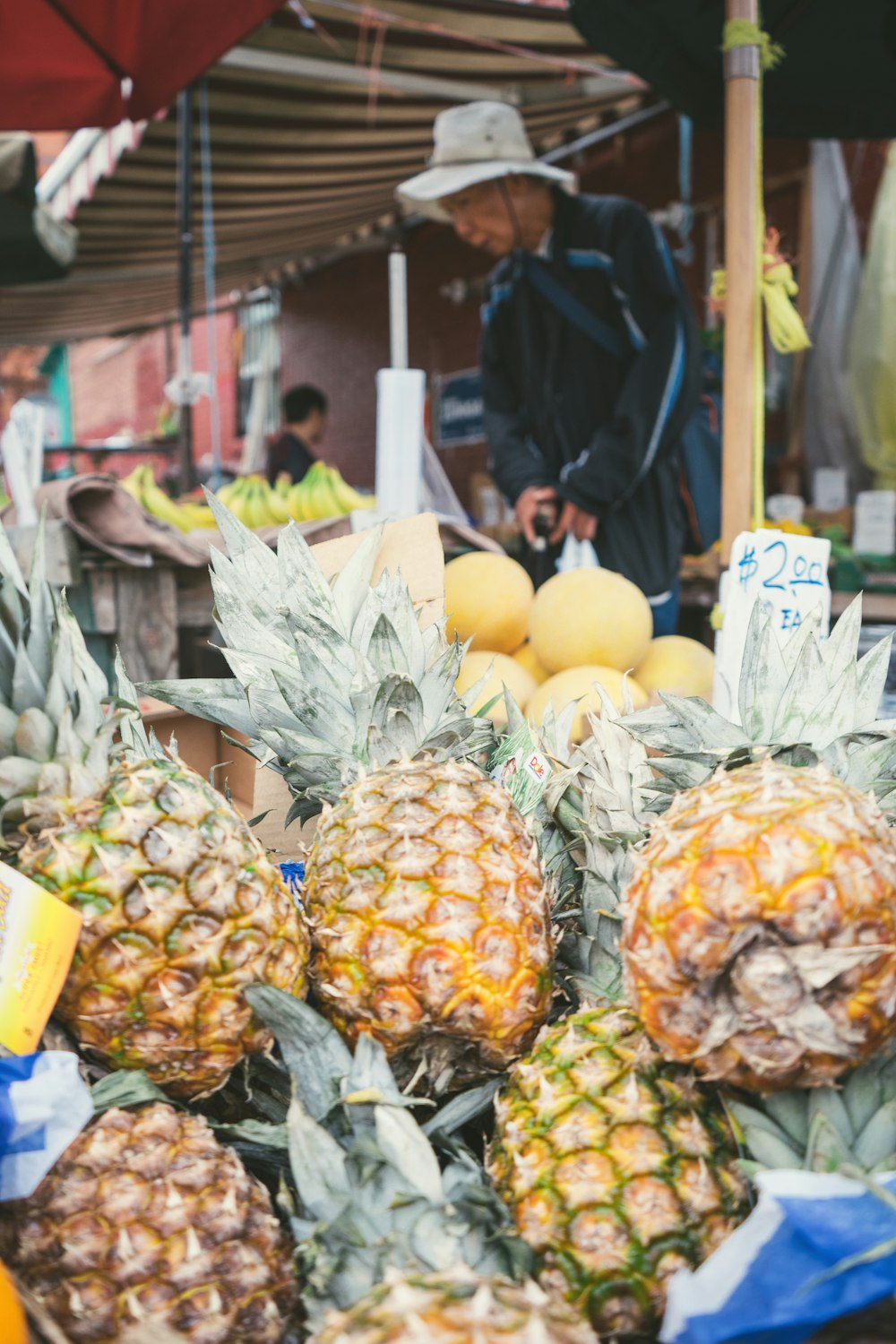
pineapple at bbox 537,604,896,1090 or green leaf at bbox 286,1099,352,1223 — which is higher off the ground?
pineapple at bbox 537,604,896,1090

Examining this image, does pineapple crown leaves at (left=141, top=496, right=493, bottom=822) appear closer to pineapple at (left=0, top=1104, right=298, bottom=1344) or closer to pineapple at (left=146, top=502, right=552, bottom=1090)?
pineapple at (left=146, top=502, right=552, bottom=1090)

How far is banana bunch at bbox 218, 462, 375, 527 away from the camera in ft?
15.0

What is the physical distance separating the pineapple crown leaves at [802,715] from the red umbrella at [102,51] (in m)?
3.57

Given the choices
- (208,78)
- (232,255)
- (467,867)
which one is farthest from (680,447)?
(232,255)

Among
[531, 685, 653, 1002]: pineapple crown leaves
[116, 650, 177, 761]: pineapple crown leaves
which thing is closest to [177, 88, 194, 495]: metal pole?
[116, 650, 177, 761]: pineapple crown leaves

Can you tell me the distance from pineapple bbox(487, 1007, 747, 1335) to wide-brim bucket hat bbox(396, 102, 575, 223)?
3527mm

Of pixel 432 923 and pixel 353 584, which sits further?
pixel 353 584

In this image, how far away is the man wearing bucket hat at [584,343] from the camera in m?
3.86

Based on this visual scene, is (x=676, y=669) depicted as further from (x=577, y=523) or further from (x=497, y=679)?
(x=577, y=523)

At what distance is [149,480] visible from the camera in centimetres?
525

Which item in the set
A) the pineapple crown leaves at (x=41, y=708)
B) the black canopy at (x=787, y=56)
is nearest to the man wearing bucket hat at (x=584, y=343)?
the black canopy at (x=787, y=56)

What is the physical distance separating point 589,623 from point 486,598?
1.05ft

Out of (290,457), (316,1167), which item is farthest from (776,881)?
(290,457)

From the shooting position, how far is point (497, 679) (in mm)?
2725
